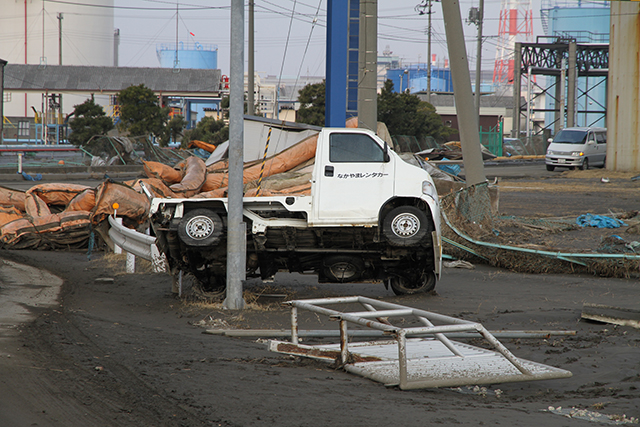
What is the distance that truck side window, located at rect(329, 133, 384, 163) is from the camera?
9.42 metres

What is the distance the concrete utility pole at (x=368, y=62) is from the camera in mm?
14031

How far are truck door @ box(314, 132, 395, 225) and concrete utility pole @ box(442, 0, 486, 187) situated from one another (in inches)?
283

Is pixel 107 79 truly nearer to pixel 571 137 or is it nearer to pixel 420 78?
pixel 571 137

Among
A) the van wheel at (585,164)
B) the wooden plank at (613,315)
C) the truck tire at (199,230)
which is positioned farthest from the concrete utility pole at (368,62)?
the van wheel at (585,164)

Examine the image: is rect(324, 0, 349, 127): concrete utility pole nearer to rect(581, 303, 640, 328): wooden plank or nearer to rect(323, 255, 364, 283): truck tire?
rect(323, 255, 364, 283): truck tire

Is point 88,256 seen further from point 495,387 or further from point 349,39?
point 495,387

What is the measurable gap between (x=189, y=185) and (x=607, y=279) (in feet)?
23.7

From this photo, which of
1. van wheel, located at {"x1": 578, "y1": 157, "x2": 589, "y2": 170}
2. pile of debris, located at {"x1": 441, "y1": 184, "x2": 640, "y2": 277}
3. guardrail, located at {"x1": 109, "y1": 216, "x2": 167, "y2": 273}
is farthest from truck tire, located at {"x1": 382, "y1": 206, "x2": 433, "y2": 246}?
van wheel, located at {"x1": 578, "y1": 157, "x2": 589, "y2": 170}

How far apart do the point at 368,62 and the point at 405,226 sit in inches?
235

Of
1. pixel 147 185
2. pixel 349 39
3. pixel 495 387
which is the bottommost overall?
pixel 495 387

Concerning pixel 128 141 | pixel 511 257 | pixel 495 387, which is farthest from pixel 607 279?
pixel 128 141

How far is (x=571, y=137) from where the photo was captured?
35438mm

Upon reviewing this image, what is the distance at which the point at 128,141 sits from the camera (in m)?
34.1

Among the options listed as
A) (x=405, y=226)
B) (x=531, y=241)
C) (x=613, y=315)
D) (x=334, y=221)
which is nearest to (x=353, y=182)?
(x=334, y=221)
